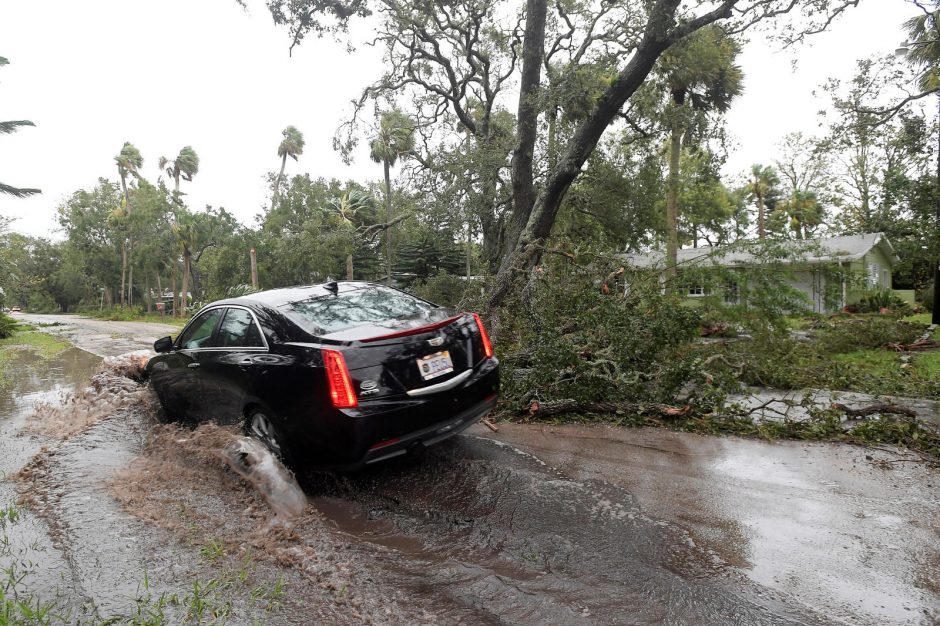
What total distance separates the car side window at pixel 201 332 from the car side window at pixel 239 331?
220 mm

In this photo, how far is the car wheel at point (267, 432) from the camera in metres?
3.85

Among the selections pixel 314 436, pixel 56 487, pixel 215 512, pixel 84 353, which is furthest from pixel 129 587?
pixel 84 353

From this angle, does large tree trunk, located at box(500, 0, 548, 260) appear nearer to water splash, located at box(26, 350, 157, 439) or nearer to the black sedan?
water splash, located at box(26, 350, 157, 439)

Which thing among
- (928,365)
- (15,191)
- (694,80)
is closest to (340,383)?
(928,365)

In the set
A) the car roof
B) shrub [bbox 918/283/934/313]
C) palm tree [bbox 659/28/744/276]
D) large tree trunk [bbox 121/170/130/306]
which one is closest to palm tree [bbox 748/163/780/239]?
shrub [bbox 918/283/934/313]

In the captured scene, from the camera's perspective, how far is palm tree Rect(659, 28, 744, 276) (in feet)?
40.0

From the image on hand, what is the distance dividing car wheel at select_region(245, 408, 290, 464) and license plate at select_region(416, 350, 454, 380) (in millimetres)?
1141

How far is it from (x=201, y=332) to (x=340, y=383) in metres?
2.39

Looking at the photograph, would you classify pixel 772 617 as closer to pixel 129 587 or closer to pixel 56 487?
pixel 129 587

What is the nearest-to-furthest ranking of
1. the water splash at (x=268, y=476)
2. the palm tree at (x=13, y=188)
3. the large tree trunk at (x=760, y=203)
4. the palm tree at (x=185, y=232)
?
the water splash at (x=268, y=476)
the palm tree at (x=13, y=188)
the large tree trunk at (x=760, y=203)
the palm tree at (x=185, y=232)

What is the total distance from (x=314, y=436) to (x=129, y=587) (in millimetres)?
1275

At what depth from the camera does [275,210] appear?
40281 mm

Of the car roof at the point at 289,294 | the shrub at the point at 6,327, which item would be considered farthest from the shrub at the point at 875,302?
the shrub at the point at 6,327

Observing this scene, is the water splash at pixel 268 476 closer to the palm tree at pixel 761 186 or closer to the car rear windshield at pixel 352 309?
the car rear windshield at pixel 352 309
